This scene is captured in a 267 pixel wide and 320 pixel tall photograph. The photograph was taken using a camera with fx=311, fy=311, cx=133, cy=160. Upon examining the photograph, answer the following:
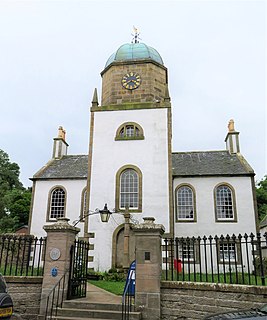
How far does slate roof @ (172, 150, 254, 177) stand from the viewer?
73.3 feet

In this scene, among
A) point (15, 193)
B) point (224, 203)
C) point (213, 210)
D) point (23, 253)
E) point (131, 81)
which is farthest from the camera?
point (15, 193)

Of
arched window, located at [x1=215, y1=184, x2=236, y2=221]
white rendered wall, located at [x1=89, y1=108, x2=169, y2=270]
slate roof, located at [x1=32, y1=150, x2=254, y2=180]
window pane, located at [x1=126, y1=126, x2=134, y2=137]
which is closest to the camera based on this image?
white rendered wall, located at [x1=89, y1=108, x2=169, y2=270]

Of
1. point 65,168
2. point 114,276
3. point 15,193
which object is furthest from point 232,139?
point 15,193

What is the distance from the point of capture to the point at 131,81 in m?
22.4

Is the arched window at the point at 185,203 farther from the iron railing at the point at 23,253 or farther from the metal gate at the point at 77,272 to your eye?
the metal gate at the point at 77,272

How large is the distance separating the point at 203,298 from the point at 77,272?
13.0 feet

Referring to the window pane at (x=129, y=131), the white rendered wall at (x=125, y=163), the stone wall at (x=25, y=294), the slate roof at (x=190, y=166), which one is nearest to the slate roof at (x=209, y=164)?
the slate roof at (x=190, y=166)

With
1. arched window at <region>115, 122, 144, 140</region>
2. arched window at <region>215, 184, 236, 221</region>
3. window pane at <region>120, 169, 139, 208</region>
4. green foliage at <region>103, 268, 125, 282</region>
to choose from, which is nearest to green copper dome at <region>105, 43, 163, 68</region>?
arched window at <region>115, 122, 144, 140</region>

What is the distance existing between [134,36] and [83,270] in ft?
68.6

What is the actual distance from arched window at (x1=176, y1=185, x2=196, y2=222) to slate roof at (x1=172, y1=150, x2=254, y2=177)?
115 cm

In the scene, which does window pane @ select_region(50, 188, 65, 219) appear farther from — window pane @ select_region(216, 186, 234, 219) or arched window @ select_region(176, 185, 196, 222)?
window pane @ select_region(216, 186, 234, 219)

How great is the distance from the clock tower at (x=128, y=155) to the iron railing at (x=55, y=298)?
8.86m

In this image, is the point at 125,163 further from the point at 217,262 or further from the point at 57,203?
the point at 217,262

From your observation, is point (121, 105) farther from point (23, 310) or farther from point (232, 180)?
point (23, 310)
